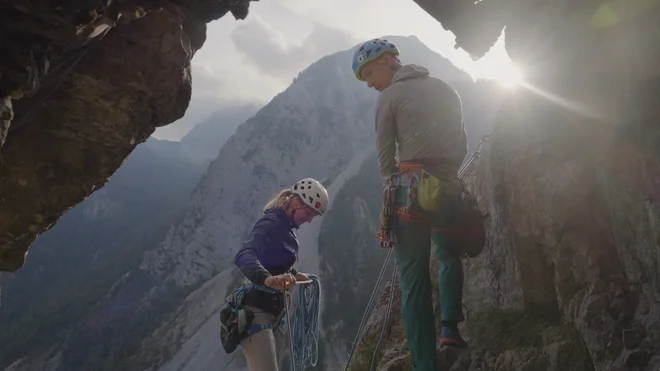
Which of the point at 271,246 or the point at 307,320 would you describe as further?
the point at 307,320

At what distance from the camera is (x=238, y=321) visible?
189 inches

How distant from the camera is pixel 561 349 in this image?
4.65m

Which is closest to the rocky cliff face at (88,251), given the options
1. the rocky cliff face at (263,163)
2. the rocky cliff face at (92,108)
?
the rocky cliff face at (263,163)

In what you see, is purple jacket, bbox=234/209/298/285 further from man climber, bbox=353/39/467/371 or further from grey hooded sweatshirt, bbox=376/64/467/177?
grey hooded sweatshirt, bbox=376/64/467/177

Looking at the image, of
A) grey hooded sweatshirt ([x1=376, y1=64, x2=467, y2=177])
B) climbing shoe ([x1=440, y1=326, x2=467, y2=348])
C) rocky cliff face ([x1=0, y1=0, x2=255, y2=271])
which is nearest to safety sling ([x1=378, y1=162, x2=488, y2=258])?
grey hooded sweatshirt ([x1=376, y1=64, x2=467, y2=177])

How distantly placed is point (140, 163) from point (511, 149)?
204m

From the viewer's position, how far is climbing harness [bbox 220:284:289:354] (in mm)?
4797

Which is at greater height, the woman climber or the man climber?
the man climber

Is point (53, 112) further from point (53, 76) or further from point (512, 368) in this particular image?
point (512, 368)

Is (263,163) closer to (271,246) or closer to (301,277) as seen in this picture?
(301,277)

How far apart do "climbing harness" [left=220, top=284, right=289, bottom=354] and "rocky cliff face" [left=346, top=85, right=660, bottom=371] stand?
2.12 meters

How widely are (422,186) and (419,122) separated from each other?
27.8 inches

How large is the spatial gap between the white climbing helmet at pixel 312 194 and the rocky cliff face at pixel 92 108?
2.55 metres

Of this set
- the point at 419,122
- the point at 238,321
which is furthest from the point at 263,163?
the point at 419,122
